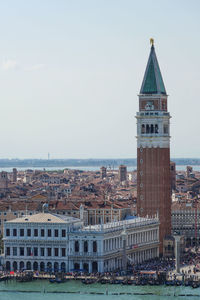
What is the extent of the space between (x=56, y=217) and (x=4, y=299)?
33.4 feet

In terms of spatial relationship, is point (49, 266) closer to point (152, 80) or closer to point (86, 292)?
point (86, 292)

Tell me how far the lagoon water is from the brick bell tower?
17371mm

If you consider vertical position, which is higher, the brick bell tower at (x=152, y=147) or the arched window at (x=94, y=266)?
the brick bell tower at (x=152, y=147)

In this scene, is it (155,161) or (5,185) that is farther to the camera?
(5,185)

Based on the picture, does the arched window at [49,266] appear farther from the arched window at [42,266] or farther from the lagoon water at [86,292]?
the lagoon water at [86,292]

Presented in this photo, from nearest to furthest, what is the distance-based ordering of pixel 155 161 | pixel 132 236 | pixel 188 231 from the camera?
pixel 132 236 < pixel 155 161 < pixel 188 231

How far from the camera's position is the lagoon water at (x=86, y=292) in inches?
2489

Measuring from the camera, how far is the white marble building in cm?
7031

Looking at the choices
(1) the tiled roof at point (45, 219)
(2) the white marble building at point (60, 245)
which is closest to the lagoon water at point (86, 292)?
(2) the white marble building at point (60, 245)

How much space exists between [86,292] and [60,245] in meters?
7.07

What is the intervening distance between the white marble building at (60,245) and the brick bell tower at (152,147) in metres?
10.5

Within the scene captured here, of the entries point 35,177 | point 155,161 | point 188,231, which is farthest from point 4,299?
point 35,177

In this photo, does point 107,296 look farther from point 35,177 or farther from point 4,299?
point 35,177

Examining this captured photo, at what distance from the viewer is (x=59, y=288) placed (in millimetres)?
65500
